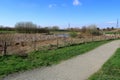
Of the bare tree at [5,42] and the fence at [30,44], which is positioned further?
the fence at [30,44]

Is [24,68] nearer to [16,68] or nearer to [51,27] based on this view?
[16,68]

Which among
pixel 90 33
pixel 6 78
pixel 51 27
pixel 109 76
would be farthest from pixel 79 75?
pixel 51 27

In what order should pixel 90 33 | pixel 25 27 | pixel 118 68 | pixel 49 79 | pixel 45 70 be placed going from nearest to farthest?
pixel 49 79
pixel 45 70
pixel 118 68
pixel 90 33
pixel 25 27

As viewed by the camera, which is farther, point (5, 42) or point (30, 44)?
point (30, 44)

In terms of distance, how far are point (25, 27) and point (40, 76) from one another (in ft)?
259

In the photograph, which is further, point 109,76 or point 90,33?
point 90,33

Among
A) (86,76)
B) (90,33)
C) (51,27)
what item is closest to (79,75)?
(86,76)

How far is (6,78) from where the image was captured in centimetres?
943

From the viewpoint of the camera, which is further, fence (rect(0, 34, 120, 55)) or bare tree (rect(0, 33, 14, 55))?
fence (rect(0, 34, 120, 55))

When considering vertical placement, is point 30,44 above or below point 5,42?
below

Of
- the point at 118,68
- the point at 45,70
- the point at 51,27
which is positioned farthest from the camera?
the point at 51,27

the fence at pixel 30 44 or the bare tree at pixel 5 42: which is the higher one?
the bare tree at pixel 5 42

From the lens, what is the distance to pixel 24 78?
940 cm

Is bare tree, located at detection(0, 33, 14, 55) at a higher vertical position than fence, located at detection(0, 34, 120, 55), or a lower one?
higher
